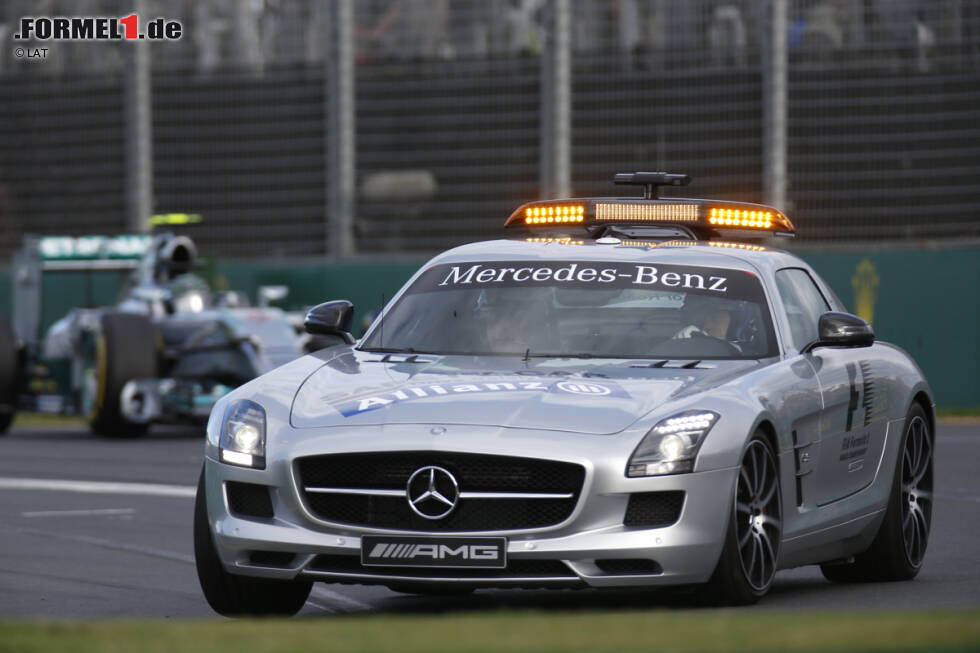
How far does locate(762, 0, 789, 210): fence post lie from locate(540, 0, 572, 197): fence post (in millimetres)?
2682

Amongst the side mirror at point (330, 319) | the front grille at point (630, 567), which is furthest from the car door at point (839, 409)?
the side mirror at point (330, 319)

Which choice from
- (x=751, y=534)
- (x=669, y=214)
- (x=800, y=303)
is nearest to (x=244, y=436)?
(x=751, y=534)

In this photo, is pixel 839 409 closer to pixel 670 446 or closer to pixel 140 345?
pixel 670 446

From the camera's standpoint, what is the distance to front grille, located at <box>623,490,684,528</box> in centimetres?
731

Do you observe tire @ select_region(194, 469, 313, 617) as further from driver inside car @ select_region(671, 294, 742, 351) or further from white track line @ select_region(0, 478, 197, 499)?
white track line @ select_region(0, 478, 197, 499)

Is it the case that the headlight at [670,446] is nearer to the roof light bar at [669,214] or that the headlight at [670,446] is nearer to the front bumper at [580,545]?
the front bumper at [580,545]

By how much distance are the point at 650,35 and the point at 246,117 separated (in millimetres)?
5944

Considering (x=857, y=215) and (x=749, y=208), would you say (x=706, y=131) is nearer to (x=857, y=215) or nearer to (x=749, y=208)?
(x=857, y=215)

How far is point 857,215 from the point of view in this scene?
87.8ft

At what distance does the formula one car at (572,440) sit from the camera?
7.30m

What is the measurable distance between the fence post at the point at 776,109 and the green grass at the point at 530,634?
2121 centimetres

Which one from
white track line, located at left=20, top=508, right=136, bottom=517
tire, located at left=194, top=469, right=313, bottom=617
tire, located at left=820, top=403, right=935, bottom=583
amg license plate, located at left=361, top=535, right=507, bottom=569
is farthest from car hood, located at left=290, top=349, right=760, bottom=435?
white track line, located at left=20, top=508, right=136, bottom=517

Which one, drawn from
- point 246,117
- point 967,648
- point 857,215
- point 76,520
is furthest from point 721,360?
point 246,117

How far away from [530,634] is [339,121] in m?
24.2
